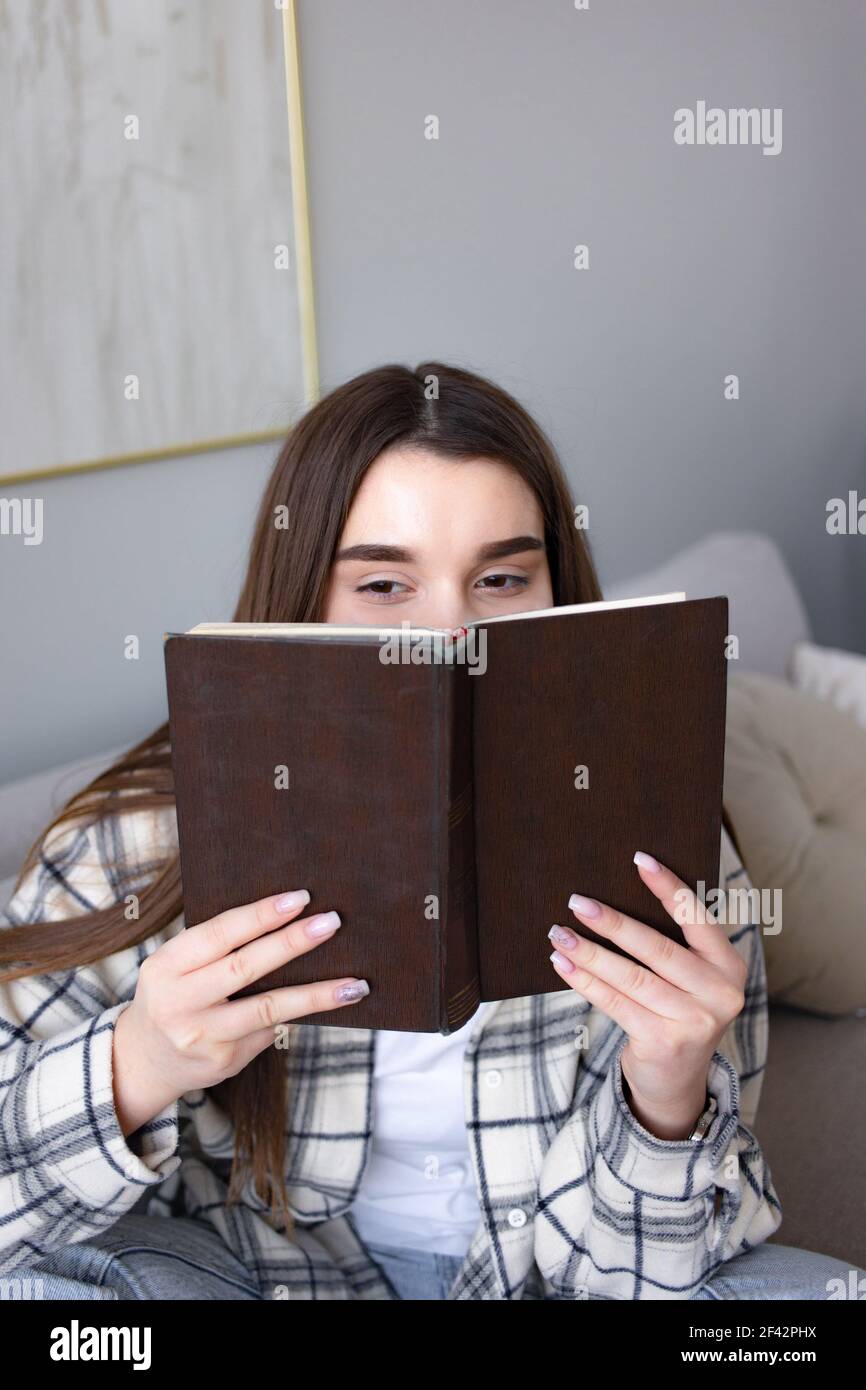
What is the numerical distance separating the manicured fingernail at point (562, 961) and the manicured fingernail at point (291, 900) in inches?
7.0

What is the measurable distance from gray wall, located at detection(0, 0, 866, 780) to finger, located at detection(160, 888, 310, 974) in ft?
2.70

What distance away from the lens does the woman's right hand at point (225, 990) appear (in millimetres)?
865

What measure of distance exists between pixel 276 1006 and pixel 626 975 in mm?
243

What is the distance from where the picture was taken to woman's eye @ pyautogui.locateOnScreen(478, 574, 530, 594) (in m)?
1.13

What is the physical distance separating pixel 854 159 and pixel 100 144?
7.58 ft

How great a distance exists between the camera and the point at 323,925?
86 cm

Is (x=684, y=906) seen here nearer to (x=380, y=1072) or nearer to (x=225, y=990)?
(x=225, y=990)

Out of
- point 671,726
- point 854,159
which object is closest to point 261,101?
point 671,726

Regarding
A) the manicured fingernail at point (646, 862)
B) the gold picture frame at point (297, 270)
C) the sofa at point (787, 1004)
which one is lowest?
the sofa at point (787, 1004)

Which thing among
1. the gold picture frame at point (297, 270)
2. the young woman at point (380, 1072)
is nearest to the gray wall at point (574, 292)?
the gold picture frame at point (297, 270)

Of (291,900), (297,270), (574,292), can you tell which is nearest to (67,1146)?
(291,900)

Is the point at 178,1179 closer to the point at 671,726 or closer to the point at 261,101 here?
the point at 671,726

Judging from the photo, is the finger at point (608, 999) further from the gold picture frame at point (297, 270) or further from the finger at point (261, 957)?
the gold picture frame at point (297, 270)

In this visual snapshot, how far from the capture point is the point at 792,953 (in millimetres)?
1780
